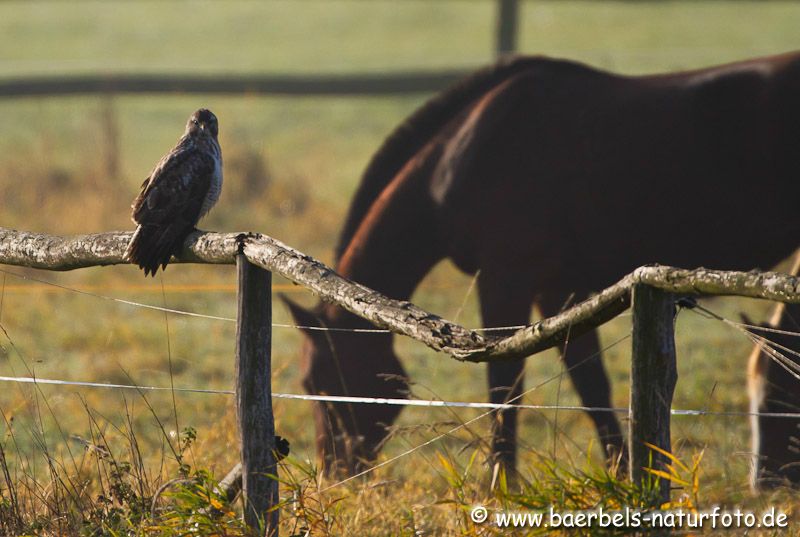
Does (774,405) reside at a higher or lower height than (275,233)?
lower

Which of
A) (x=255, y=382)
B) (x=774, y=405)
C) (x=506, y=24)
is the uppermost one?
(x=506, y=24)

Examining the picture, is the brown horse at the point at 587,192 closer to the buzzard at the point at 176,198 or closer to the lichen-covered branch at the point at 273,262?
the buzzard at the point at 176,198

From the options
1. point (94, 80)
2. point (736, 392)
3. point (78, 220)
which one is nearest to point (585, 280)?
point (736, 392)

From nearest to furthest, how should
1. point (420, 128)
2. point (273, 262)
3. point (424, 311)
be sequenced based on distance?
1. point (424, 311)
2. point (273, 262)
3. point (420, 128)

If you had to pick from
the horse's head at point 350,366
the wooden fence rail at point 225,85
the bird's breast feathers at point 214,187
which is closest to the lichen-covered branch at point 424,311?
the bird's breast feathers at point 214,187

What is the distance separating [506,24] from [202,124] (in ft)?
37.9

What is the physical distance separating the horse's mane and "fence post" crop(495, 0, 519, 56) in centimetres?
925

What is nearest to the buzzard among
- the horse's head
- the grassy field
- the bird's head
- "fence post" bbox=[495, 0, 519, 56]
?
the bird's head

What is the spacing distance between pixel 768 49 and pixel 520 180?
1842 centimetres

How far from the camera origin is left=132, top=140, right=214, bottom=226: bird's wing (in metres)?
3.70

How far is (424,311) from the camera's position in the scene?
2859mm

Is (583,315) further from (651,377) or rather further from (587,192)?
(587,192)

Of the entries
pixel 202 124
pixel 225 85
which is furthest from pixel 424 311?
pixel 225 85

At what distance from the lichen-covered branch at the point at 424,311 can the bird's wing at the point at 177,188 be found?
9 centimetres
